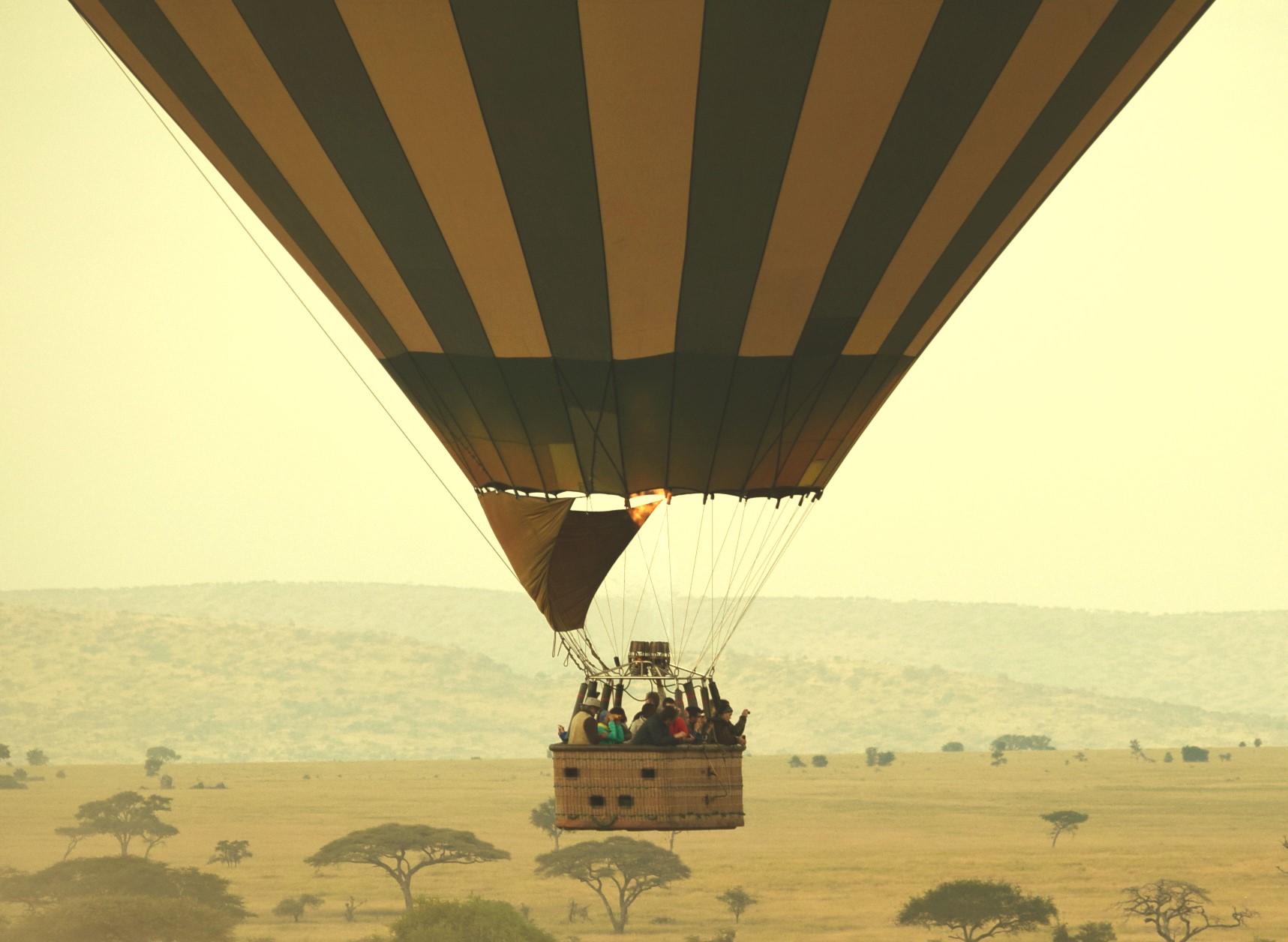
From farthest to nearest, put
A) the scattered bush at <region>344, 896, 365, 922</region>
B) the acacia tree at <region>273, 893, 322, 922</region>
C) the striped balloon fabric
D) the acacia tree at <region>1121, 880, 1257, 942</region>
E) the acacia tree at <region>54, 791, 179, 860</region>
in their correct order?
the acacia tree at <region>54, 791, 179, 860</region> < the acacia tree at <region>273, 893, 322, 922</region> < the scattered bush at <region>344, 896, 365, 922</region> < the acacia tree at <region>1121, 880, 1257, 942</region> < the striped balloon fabric

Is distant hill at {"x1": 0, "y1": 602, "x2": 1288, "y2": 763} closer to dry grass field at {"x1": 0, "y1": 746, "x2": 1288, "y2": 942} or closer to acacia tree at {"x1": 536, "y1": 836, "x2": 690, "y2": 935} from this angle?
dry grass field at {"x1": 0, "y1": 746, "x2": 1288, "y2": 942}

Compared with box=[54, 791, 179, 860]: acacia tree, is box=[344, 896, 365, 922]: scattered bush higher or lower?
lower

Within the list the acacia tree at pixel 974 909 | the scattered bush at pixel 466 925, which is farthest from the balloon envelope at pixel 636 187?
the acacia tree at pixel 974 909

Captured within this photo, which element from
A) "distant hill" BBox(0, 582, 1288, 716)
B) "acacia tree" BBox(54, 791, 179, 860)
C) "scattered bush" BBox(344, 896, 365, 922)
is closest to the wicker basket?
"scattered bush" BBox(344, 896, 365, 922)

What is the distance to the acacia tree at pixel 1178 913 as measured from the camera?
51719mm

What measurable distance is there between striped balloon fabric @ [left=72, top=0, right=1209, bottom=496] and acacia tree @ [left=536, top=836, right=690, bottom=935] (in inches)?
1833

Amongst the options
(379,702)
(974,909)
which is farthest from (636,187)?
(379,702)

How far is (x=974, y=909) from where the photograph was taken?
48844mm

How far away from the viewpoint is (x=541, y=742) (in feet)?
441

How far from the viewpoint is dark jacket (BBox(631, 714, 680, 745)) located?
984cm

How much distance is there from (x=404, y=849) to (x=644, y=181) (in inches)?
2002

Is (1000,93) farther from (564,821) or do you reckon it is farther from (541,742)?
(541,742)

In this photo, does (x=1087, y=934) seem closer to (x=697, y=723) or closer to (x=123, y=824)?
(x=123, y=824)

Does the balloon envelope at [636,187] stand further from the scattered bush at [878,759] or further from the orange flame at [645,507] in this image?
the scattered bush at [878,759]
